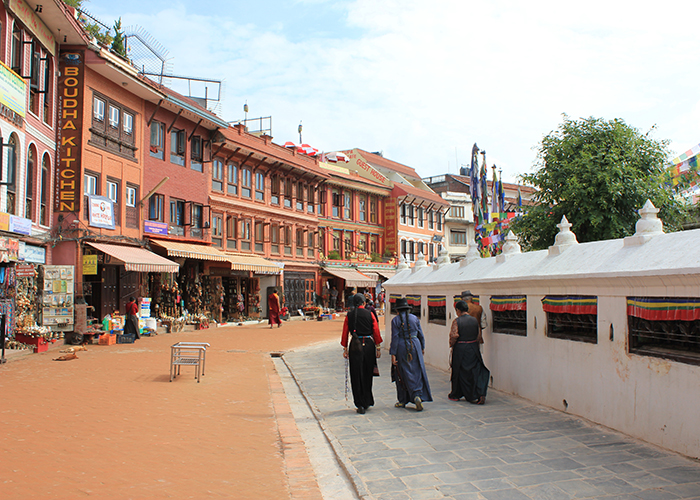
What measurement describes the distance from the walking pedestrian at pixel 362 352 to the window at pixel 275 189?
26272 millimetres

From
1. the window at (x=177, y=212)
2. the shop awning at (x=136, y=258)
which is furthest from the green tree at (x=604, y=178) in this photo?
the window at (x=177, y=212)

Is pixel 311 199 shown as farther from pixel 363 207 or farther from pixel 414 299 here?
pixel 414 299

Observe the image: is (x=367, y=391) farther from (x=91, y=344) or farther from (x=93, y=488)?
(x=91, y=344)

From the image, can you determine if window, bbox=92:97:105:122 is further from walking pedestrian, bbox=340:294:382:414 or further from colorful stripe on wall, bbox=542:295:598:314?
colorful stripe on wall, bbox=542:295:598:314

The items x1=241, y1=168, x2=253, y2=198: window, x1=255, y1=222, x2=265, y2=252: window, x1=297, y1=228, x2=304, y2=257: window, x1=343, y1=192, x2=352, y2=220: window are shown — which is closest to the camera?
x1=241, y1=168, x2=253, y2=198: window

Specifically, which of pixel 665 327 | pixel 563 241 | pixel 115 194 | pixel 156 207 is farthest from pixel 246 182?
pixel 665 327

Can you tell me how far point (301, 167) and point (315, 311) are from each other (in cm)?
869

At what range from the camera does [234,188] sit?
3098cm

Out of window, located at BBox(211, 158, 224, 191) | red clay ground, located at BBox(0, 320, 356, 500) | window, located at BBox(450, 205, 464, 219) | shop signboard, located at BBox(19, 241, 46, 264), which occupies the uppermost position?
window, located at BBox(450, 205, 464, 219)

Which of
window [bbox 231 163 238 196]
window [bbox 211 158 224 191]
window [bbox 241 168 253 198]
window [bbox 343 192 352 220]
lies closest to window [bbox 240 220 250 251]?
window [bbox 241 168 253 198]

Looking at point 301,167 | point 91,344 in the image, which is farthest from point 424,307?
point 301,167

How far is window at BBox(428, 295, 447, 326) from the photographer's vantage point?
1247 centimetres

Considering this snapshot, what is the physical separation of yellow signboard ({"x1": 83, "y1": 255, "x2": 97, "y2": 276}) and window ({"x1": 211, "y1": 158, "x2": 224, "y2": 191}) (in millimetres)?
10489

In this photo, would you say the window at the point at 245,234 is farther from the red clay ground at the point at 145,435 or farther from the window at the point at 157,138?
the red clay ground at the point at 145,435
